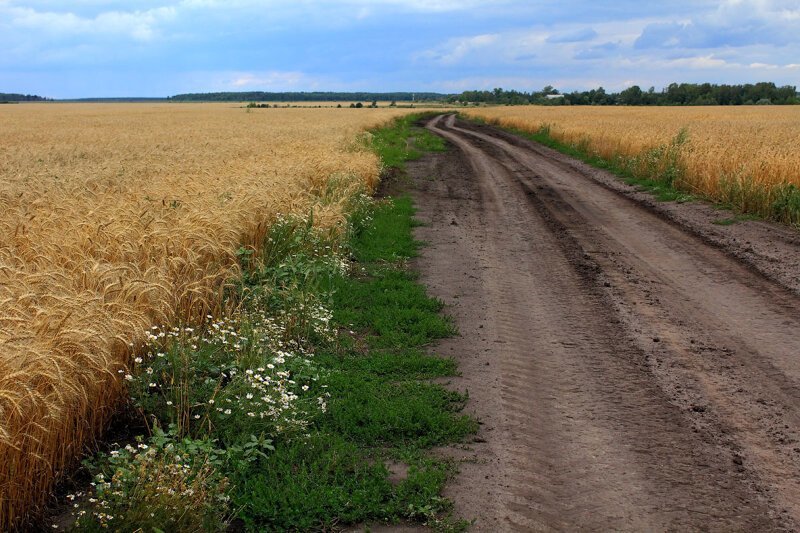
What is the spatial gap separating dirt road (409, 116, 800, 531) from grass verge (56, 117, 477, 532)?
1.41 feet

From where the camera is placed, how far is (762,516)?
4.04 metres

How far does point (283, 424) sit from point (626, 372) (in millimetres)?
3183

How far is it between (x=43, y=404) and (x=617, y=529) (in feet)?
10.9

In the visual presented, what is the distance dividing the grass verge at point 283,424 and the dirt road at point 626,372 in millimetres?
430

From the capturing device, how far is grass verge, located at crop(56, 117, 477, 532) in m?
3.91

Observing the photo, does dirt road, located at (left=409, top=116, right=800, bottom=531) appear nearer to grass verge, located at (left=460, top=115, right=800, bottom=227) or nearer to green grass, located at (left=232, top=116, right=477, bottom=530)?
green grass, located at (left=232, top=116, right=477, bottom=530)

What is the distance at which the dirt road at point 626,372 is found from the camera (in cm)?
425

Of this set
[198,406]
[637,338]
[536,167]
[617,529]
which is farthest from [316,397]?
[536,167]

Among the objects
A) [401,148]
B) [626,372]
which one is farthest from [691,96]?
[626,372]

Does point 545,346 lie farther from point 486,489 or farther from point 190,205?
point 190,205

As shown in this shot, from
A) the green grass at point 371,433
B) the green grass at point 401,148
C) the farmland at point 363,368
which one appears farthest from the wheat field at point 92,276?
the green grass at point 401,148

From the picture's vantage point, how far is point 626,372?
6219 mm

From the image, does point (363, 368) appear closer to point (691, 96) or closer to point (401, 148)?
point (401, 148)

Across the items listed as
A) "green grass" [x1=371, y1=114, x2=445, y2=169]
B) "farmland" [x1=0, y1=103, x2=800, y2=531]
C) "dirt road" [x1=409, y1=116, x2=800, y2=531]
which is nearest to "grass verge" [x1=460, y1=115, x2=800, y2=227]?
"dirt road" [x1=409, y1=116, x2=800, y2=531]
